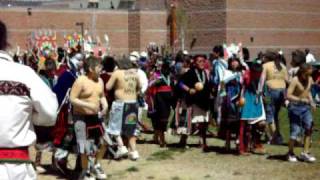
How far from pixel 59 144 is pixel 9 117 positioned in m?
6.16

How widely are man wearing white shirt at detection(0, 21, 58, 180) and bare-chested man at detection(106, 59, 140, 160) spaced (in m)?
7.25

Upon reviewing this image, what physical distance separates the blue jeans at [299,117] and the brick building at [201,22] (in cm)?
3767

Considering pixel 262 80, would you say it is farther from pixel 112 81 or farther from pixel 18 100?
pixel 18 100

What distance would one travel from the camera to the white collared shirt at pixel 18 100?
4539mm

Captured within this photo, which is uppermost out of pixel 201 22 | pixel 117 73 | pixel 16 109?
pixel 201 22

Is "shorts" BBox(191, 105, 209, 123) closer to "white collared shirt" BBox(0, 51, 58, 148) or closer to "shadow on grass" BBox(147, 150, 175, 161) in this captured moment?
"shadow on grass" BBox(147, 150, 175, 161)

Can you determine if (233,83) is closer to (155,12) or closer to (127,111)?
(127,111)

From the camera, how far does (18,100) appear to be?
179 inches

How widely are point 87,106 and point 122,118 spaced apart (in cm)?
206

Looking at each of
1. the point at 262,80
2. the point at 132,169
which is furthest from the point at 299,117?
the point at 132,169

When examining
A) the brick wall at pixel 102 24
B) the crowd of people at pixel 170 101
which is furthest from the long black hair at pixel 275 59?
the brick wall at pixel 102 24

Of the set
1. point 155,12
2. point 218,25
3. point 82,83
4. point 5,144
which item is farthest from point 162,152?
point 155,12

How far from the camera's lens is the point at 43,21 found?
5000 centimetres

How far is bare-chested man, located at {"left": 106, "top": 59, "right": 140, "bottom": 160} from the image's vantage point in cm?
1189
